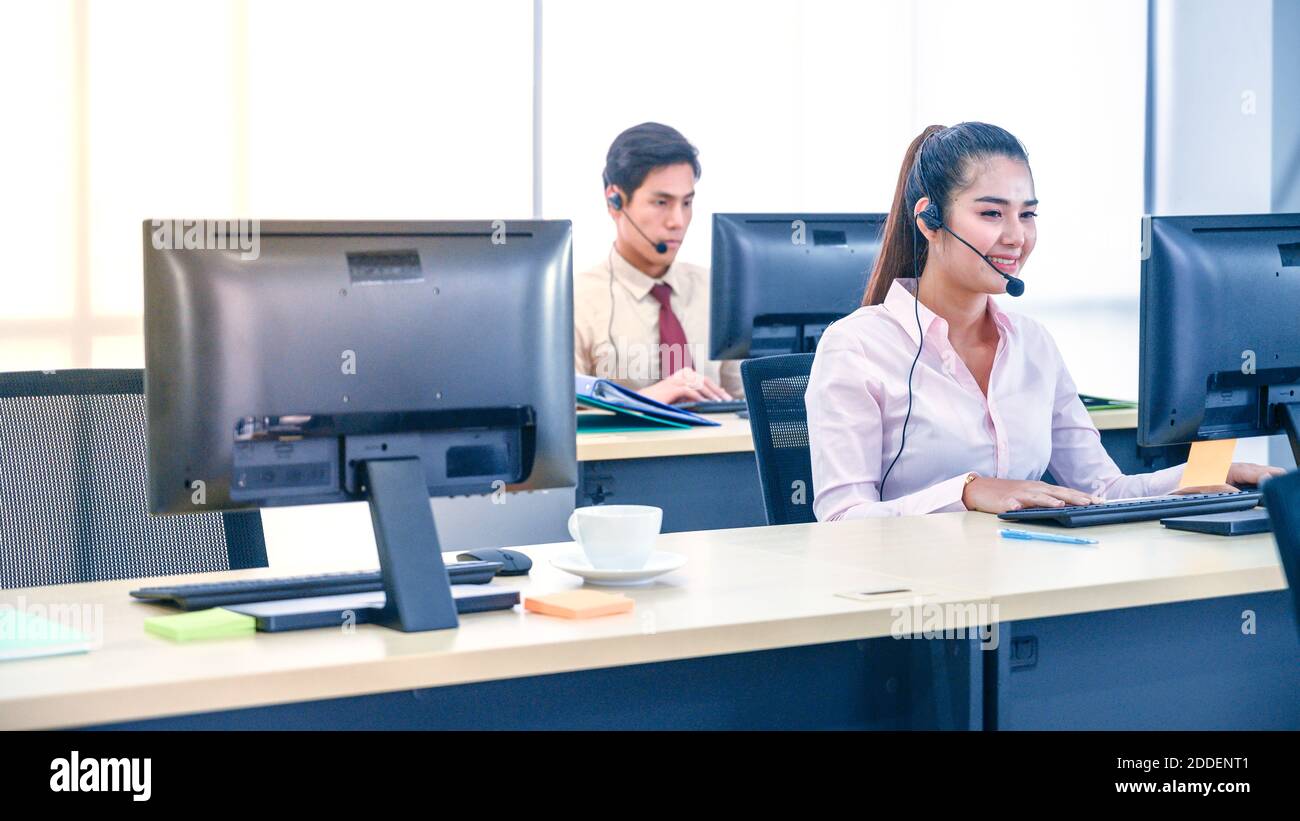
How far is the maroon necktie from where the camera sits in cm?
404

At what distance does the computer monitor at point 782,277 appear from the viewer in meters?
3.32

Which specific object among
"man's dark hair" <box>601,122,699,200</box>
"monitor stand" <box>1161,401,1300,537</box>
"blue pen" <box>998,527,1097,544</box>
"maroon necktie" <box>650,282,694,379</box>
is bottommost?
"blue pen" <box>998,527,1097,544</box>

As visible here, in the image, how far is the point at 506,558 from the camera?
181 centimetres

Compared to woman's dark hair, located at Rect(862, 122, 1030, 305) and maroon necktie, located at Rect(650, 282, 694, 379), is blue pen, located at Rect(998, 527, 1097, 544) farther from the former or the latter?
maroon necktie, located at Rect(650, 282, 694, 379)

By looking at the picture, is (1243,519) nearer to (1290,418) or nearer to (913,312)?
(1290,418)

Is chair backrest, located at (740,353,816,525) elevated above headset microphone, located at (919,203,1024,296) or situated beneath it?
situated beneath

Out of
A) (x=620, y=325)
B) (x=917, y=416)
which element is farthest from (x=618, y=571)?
(x=620, y=325)

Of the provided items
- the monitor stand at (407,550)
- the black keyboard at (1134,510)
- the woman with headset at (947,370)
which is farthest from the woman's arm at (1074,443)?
the monitor stand at (407,550)

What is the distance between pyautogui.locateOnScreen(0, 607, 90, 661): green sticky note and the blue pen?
1194 mm

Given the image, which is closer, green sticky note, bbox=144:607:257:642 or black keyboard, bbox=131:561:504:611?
green sticky note, bbox=144:607:257:642

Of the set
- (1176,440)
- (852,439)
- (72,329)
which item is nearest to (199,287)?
(852,439)

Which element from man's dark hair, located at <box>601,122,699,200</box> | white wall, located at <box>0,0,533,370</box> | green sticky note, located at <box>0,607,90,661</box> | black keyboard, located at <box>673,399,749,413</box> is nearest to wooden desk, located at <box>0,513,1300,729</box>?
green sticky note, located at <box>0,607,90,661</box>

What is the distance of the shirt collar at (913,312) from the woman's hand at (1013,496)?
0.98 ft

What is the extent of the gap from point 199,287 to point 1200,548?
1.27 metres
